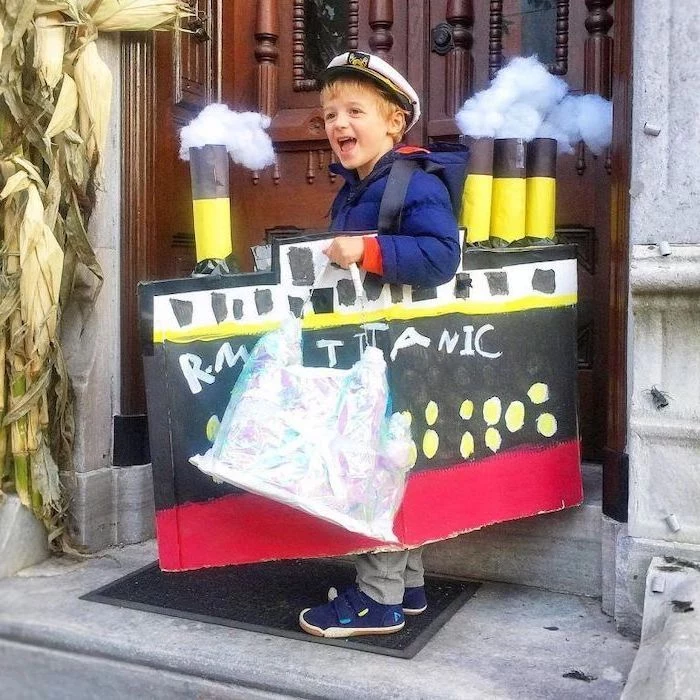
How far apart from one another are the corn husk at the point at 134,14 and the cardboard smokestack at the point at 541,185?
1380 millimetres

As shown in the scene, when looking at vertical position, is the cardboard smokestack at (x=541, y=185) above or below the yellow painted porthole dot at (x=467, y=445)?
above

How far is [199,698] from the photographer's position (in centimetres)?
216

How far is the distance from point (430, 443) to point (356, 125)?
37.3 inches

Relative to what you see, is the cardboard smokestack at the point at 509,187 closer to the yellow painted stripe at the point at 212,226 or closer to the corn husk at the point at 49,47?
the yellow painted stripe at the point at 212,226

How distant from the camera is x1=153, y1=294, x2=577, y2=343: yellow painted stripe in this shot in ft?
7.50

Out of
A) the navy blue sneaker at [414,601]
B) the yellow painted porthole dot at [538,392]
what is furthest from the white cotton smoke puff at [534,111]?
the navy blue sneaker at [414,601]

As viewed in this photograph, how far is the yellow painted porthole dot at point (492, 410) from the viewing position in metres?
2.49

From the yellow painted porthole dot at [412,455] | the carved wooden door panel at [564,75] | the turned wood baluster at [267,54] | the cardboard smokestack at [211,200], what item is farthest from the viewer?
the turned wood baluster at [267,54]

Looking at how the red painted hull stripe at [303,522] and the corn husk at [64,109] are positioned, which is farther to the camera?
the corn husk at [64,109]

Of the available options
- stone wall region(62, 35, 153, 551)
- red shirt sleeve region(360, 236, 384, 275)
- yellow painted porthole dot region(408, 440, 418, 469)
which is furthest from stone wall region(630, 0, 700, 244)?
stone wall region(62, 35, 153, 551)

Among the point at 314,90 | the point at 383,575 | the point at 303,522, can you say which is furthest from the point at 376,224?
the point at 314,90

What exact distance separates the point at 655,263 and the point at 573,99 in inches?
37.1

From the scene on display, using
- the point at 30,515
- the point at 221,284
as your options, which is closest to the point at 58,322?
the point at 30,515

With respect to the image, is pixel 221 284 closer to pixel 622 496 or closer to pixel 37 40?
pixel 37 40
